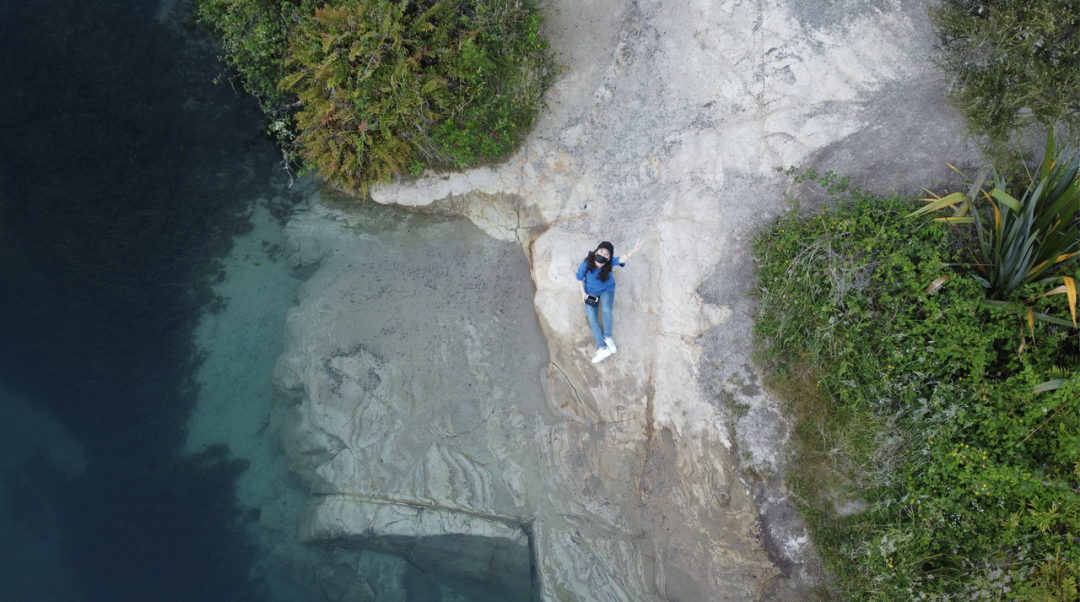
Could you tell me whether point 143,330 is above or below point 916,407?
above

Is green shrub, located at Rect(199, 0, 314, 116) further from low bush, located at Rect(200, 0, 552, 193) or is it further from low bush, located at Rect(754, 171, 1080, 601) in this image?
low bush, located at Rect(754, 171, 1080, 601)

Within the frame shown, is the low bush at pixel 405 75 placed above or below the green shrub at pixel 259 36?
below

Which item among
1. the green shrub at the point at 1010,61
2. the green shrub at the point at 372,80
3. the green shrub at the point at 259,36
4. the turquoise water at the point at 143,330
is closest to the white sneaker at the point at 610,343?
the green shrub at the point at 372,80

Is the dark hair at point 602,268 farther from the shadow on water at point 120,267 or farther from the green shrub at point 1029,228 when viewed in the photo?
the shadow on water at point 120,267

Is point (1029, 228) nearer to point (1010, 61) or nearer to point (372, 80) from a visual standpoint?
point (1010, 61)

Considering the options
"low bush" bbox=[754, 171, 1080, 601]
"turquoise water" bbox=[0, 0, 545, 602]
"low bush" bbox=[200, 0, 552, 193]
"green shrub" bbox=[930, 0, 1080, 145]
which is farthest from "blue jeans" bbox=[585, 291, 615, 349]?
"green shrub" bbox=[930, 0, 1080, 145]

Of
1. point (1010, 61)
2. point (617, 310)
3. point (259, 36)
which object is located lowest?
point (617, 310)

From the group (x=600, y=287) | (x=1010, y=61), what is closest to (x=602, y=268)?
(x=600, y=287)
